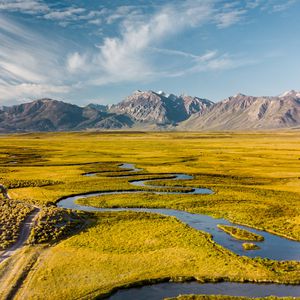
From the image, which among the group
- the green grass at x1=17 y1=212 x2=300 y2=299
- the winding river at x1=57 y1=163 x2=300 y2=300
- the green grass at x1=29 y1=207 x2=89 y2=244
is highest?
the green grass at x1=29 y1=207 x2=89 y2=244

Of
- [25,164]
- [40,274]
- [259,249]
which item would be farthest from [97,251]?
[25,164]

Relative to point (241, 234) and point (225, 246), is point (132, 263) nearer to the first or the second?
point (225, 246)

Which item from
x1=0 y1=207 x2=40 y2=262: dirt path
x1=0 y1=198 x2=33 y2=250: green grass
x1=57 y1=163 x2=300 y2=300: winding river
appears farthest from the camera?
x1=0 y1=198 x2=33 y2=250: green grass

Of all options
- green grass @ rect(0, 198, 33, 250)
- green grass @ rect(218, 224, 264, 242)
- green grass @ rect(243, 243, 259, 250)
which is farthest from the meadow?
green grass @ rect(218, 224, 264, 242)

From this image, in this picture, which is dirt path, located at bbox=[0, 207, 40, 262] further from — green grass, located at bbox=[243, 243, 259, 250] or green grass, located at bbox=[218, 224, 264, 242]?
green grass, located at bbox=[243, 243, 259, 250]

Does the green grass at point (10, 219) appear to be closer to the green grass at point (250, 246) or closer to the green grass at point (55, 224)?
the green grass at point (55, 224)

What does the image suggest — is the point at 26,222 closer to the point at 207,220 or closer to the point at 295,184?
the point at 207,220

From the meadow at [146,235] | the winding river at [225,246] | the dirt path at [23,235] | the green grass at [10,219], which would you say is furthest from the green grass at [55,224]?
the winding river at [225,246]
